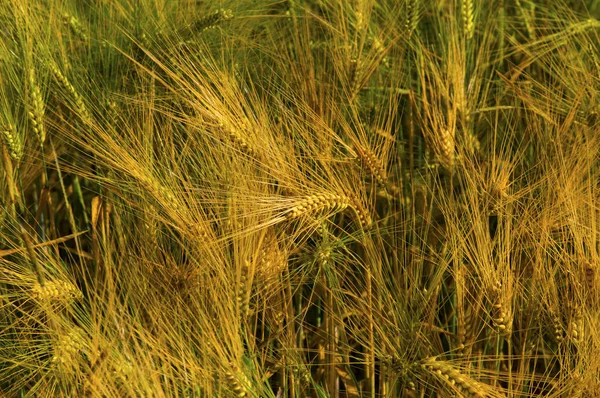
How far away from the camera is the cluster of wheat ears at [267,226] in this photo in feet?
3.44

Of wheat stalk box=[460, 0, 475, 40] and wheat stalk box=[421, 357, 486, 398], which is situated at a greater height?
wheat stalk box=[460, 0, 475, 40]

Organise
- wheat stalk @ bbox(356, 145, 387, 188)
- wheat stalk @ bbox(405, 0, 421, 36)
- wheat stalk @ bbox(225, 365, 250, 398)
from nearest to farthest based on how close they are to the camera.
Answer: wheat stalk @ bbox(225, 365, 250, 398) → wheat stalk @ bbox(356, 145, 387, 188) → wheat stalk @ bbox(405, 0, 421, 36)

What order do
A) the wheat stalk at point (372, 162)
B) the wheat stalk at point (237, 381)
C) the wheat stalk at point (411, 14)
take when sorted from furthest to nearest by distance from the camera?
the wheat stalk at point (411, 14) → the wheat stalk at point (372, 162) → the wheat stalk at point (237, 381)

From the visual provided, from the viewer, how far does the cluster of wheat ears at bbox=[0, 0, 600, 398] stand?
3.44 feet

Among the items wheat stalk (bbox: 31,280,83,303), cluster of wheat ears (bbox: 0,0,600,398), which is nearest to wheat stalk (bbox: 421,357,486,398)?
cluster of wheat ears (bbox: 0,0,600,398)

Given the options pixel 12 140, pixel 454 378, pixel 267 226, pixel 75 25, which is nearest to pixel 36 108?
pixel 12 140

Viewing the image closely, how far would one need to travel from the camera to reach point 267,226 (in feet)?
3.51

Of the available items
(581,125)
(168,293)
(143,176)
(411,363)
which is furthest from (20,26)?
(581,125)

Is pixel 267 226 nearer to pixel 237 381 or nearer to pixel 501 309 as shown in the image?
pixel 237 381

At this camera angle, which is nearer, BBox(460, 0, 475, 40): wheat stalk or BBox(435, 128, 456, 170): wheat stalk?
BBox(435, 128, 456, 170): wheat stalk

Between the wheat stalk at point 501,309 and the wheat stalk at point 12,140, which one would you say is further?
the wheat stalk at point 12,140

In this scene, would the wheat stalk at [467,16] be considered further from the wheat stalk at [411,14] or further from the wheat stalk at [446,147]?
the wheat stalk at [446,147]

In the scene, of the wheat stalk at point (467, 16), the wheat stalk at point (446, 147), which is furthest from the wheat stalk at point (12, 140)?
the wheat stalk at point (467, 16)

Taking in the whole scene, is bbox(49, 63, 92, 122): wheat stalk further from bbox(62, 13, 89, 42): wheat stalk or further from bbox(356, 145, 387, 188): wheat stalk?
bbox(356, 145, 387, 188): wheat stalk
